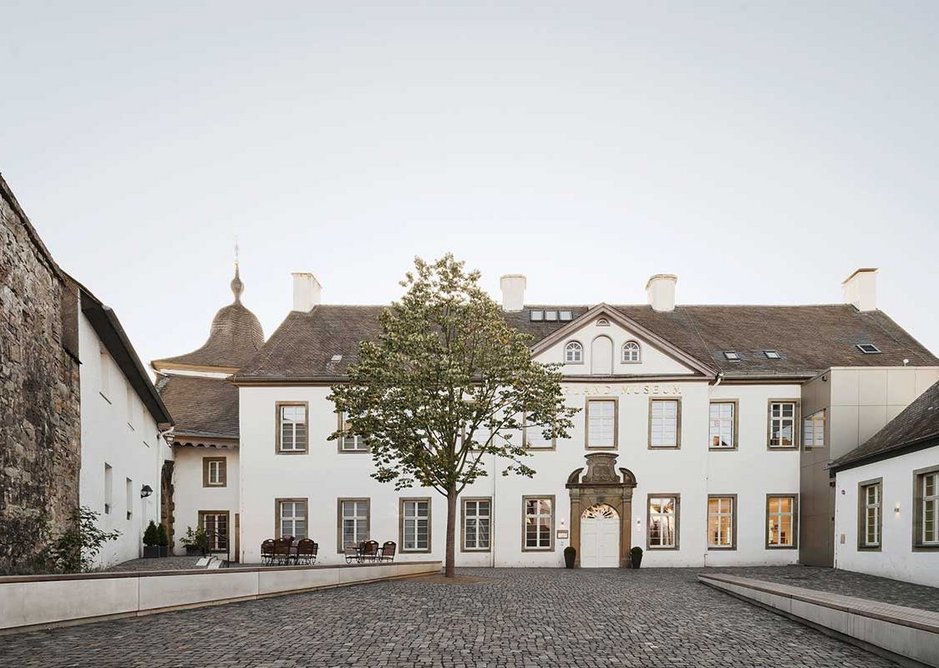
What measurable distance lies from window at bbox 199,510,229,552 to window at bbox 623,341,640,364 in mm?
16356

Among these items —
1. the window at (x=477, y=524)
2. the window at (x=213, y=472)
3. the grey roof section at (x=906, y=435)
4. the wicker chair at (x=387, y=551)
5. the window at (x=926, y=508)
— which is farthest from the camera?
the window at (x=213, y=472)

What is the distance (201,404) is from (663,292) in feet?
63.6

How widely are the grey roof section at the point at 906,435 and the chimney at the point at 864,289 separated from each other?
11041 millimetres

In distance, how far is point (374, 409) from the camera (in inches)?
941

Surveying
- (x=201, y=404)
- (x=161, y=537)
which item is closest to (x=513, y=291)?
(x=201, y=404)

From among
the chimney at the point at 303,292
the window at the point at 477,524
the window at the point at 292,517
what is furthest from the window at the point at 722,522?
the chimney at the point at 303,292

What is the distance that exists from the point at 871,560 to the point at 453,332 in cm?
1288

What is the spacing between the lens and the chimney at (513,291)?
36.3 metres

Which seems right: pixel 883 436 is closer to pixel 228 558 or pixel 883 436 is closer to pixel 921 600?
pixel 921 600

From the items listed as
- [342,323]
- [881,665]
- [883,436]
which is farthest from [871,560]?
[342,323]

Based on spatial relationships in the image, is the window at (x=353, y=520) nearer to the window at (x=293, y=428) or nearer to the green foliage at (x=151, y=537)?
the window at (x=293, y=428)

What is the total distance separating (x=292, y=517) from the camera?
3241 centimetres

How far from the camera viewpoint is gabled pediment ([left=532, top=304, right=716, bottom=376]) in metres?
32.2

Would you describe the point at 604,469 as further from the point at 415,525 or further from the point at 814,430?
the point at 814,430
